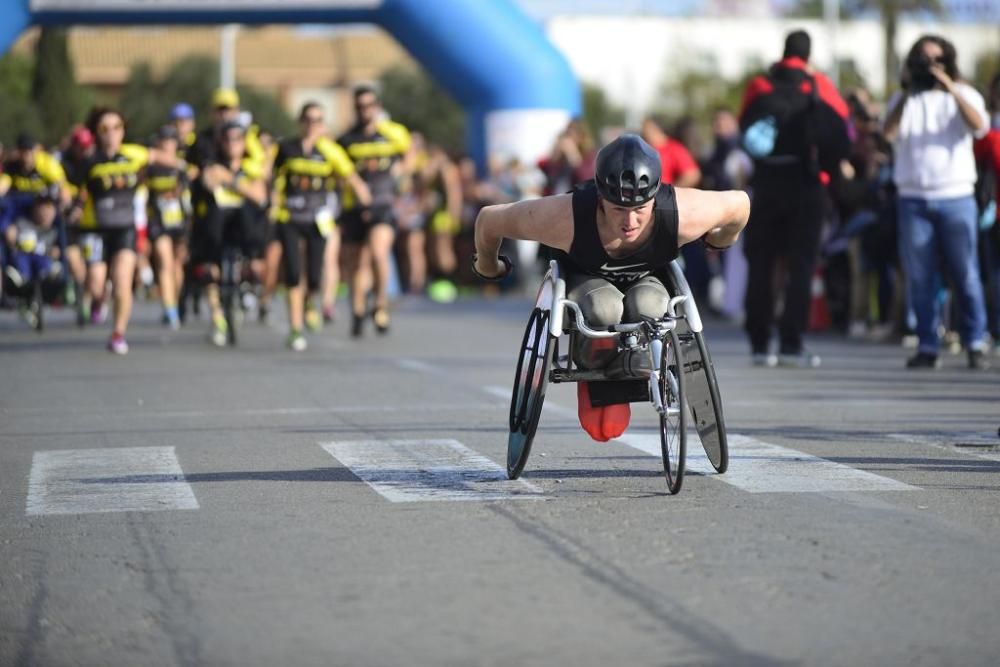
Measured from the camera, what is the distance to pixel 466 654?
525cm

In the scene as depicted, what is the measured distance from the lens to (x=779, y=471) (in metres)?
8.74

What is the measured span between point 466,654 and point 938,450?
481 centimetres

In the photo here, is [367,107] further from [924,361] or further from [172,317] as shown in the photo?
[924,361]

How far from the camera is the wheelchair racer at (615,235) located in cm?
806

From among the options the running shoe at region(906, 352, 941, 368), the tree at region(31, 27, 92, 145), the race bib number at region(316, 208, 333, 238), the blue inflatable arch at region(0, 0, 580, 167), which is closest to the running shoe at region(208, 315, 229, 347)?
the race bib number at region(316, 208, 333, 238)

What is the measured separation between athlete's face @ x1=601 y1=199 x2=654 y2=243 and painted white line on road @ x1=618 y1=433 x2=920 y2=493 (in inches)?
42.8

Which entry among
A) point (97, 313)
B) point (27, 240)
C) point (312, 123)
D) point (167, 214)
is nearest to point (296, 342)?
point (312, 123)

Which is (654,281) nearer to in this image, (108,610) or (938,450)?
(938,450)

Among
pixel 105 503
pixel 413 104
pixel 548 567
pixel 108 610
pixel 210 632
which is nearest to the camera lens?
pixel 210 632

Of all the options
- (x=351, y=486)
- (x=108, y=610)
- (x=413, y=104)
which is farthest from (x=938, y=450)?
(x=413, y=104)

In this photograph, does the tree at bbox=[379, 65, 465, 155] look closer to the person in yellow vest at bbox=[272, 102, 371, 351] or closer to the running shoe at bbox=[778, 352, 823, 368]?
the person in yellow vest at bbox=[272, 102, 371, 351]

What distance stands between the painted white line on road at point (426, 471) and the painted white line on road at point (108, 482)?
0.78 m

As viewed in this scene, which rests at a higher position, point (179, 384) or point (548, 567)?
point (548, 567)

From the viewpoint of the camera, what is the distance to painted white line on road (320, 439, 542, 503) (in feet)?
26.7
